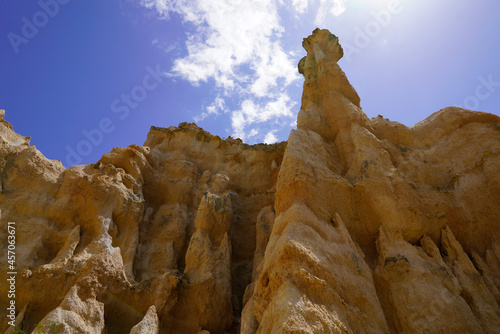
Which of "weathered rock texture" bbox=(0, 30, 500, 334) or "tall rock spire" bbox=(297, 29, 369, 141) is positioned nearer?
"weathered rock texture" bbox=(0, 30, 500, 334)

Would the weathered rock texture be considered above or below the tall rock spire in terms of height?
below

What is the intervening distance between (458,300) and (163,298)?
8.54m

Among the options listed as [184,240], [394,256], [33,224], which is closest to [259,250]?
[184,240]

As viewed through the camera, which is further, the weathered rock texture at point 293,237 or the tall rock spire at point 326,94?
the tall rock spire at point 326,94

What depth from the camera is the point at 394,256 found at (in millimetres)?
8383

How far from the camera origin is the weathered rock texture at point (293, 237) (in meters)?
7.09

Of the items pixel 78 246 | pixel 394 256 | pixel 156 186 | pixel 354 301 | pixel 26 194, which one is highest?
pixel 156 186

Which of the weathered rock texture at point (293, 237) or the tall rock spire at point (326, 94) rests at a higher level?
the tall rock spire at point (326, 94)

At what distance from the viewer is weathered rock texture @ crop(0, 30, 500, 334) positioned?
23.2 ft

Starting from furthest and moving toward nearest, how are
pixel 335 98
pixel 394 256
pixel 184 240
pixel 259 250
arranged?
1. pixel 335 98
2. pixel 184 240
3. pixel 259 250
4. pixel 394 256

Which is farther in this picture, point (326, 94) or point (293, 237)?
point (326, 94)

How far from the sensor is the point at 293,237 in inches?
294

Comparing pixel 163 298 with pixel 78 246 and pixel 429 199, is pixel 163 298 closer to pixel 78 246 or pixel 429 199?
pixel 78 246

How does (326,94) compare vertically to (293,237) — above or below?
above
